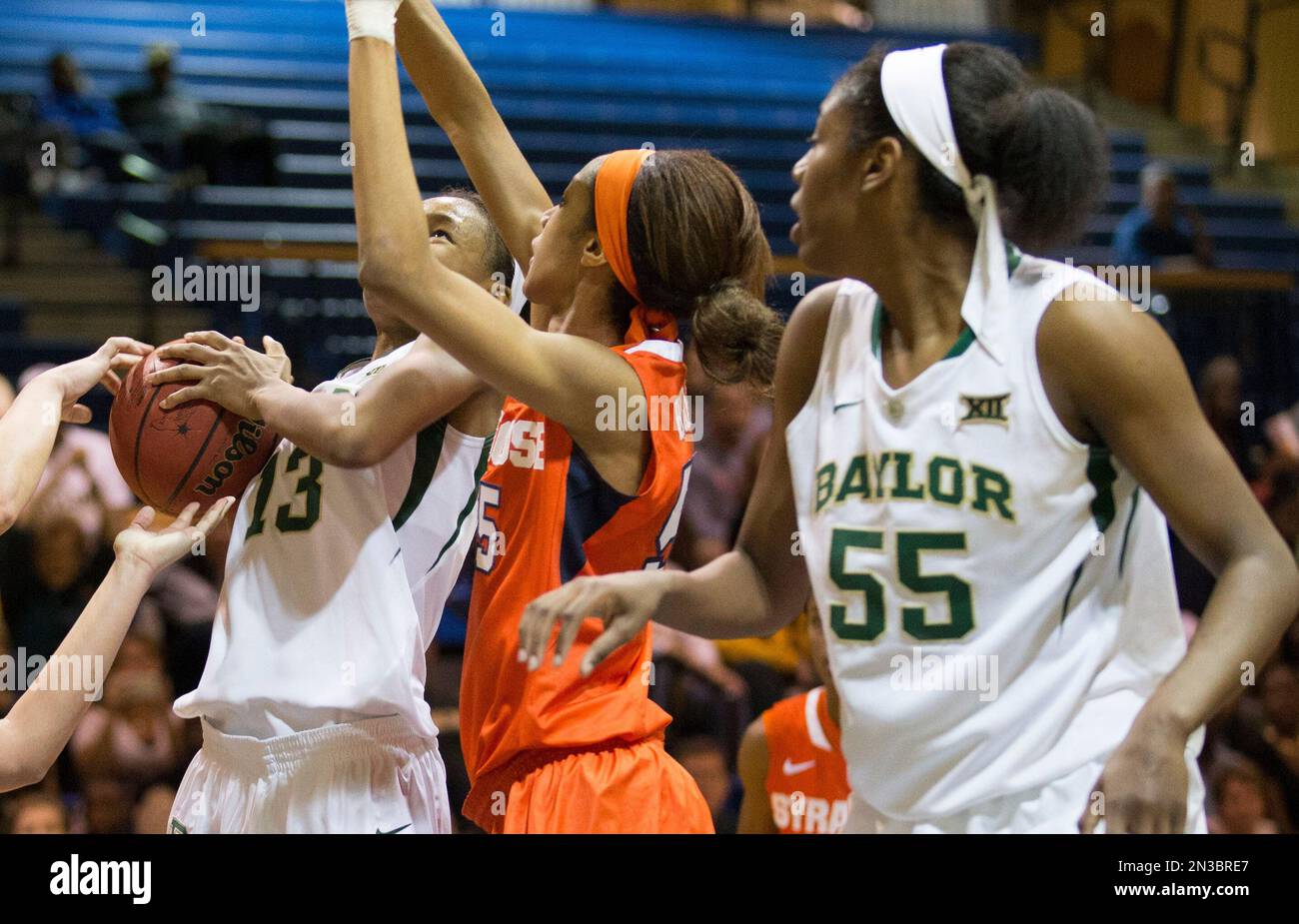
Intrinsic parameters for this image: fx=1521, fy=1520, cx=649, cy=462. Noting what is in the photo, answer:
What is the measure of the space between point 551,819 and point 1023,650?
34.8 inches

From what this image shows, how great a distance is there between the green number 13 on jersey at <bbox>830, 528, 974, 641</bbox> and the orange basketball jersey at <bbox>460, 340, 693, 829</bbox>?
0.62m

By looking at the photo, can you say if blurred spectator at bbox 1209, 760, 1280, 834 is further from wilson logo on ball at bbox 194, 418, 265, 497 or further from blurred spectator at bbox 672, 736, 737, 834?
wilson logo on ball at bbox 194, 418, 265, 497

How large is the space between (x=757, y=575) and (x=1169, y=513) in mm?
623

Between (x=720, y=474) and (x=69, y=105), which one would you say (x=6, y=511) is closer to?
(x=720, y=474)

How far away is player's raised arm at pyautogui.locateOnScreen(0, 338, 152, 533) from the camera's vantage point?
267cm

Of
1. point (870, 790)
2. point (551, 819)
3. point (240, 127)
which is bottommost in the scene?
point (551, 819)

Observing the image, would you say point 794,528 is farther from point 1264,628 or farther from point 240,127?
point 240,127

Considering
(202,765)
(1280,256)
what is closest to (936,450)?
(202,765)

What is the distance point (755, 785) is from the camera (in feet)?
12.9

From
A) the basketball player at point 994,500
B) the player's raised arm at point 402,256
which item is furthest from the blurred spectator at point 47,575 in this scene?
the basketball player at point 994,500

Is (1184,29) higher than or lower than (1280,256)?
higher

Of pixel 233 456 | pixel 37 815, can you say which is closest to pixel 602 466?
pixel 233 456

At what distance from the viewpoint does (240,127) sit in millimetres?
8414

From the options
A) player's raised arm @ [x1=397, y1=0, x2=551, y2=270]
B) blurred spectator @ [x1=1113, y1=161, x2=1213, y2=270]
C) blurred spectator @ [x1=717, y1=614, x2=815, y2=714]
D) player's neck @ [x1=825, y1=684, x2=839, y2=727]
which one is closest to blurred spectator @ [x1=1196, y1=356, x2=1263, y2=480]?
blurred spectator @ [x1=1113, y1=161, x2=1213, y2=270]
